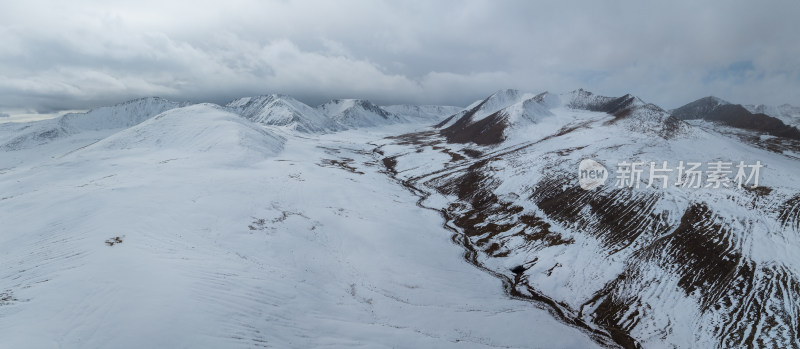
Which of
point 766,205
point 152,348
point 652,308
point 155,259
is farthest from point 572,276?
point 155,259

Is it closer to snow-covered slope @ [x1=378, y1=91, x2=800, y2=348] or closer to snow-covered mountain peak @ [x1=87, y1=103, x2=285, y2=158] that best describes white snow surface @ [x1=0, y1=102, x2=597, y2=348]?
snow-covered slope @ [x1=378, y1=91, x2=800, y2=348]

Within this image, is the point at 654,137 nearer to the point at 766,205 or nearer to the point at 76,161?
the point at 766,205

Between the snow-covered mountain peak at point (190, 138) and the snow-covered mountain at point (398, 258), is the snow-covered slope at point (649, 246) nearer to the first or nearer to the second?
the snow-covered mountain at point (398, 258)

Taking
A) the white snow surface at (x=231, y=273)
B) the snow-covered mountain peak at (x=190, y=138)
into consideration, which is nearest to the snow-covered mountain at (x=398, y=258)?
the white snow surface at (x=231, y=273)

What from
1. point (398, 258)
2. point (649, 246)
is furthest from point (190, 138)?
point (649, 246)

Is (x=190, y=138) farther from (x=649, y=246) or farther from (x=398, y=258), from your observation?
(x=649, y=246)
